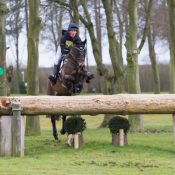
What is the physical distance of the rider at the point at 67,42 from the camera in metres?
12.0

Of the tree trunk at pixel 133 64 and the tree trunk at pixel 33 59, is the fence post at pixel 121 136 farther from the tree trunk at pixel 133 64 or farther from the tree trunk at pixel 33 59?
the tree trunk at pixel 133 64

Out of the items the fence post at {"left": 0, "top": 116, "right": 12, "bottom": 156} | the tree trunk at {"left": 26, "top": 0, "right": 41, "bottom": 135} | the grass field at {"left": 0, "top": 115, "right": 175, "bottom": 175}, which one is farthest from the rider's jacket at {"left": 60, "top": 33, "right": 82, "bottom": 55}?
the tree trunk at {"left": 26, "top": 0, "right": 41, "bottom": 135}

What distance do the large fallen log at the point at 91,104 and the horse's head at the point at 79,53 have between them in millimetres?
983

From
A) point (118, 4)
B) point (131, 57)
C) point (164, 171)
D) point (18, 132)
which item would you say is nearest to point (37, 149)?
point (18, 132)

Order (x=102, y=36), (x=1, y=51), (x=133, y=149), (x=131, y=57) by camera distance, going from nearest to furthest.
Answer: (x=133, y=149) → (x=1, y=51) → (x=131, y=57) → (x=102, y=36)

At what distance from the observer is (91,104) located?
35.4 ft

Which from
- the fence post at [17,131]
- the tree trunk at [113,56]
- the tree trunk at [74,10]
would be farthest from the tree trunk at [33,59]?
the fence post at [17,131]

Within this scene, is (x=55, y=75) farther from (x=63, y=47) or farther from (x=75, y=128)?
(x=75, y=128)

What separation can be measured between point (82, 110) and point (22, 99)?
3.86ft

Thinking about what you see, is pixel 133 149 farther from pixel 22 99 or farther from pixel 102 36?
pixel 102 36

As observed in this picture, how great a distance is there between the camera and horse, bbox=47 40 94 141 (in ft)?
37.9

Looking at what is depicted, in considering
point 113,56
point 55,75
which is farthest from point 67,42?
point 113,56

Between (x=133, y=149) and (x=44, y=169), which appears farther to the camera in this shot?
(x=133, y=149)

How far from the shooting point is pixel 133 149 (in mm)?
11305
